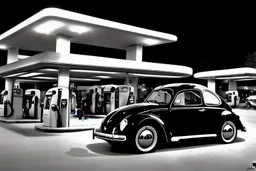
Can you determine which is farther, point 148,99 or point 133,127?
point 148,99

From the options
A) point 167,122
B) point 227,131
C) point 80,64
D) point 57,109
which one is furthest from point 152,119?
point 80,64

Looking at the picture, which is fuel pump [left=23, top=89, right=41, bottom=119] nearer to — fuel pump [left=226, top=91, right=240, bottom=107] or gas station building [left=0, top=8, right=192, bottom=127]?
gas station building [left=0, top=8, right=192, bottom=127]

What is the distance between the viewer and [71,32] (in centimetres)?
1486

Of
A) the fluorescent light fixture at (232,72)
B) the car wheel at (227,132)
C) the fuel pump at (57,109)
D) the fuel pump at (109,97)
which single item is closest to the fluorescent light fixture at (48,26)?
the fuel pump at (57,109)

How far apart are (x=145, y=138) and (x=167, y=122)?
775mm

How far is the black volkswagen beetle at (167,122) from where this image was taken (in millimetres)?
7008

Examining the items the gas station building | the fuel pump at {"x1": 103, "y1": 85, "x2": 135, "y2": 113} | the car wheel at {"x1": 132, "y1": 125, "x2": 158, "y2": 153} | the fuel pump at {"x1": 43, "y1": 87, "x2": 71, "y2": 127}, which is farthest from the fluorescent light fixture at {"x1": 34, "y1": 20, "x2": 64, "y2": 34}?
the car wheel at {"x1": 132, "y1": 125, "x2": 158, "y2": 153}

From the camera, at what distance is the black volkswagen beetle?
7008mm

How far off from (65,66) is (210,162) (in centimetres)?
868

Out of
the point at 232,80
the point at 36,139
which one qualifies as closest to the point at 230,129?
the point at 36,139

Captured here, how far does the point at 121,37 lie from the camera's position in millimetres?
17188

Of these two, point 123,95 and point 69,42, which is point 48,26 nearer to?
point 69,42

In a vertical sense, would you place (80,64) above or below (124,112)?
above

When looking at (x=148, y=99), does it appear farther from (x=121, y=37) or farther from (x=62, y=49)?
(x=121, y=37)
